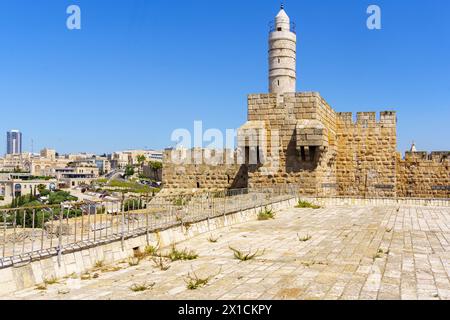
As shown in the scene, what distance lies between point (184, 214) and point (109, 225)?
2.07 metres

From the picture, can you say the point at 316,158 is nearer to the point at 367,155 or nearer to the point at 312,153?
the point at 312,153

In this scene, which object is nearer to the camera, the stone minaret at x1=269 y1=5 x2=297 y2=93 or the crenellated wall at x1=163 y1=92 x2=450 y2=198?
the crenellated wall at x1=163 y1=92 x2=450 y2=198

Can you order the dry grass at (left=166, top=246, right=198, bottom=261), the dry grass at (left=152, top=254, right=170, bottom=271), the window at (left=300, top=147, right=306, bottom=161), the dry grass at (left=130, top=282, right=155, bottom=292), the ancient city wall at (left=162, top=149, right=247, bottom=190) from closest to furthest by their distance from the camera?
the dry grass at (left=130, top=282, right=155, bottom=292) < the dry grass at (left=152, top=254, right=170, bottom=271) < the dry grass at (left=166, top=246, right=198, bottom=261) < the window at (left=300, top=147, right=306, bottom=161) < the ancient city wall at (left=162, top=149, right=247, bottom=190)

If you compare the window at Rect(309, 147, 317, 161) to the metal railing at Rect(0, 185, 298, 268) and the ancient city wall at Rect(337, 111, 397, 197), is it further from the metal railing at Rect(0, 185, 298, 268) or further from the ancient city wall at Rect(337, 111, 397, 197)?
the metal railing at Rect(0, 185, 298, 268)

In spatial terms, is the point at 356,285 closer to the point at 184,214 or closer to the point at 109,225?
the point at 109,225

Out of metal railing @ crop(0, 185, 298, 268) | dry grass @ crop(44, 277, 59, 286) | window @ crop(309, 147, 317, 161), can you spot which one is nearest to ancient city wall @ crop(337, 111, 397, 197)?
window @ crop(309, 147, 317, 161)

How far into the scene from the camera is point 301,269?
199 inches

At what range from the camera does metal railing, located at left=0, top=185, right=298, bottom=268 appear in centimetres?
473

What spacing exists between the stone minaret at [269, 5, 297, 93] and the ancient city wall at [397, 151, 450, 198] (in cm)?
1400

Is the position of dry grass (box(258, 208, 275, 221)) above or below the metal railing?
below

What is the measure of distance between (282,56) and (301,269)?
1055 inches

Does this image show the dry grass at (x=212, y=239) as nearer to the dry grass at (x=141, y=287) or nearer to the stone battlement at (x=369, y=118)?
the dry grass at (x=141, y=287)

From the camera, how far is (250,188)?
48.5ft

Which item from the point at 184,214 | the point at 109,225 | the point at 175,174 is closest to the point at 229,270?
the point at 109,225
